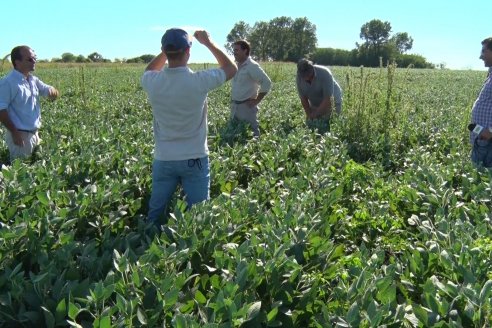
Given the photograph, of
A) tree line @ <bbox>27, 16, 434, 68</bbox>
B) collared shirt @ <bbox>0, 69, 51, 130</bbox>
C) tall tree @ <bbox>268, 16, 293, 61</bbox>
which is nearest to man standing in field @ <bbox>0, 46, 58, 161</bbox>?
collared shirt @ <bbox>0, 69, 51, 130</bbox>

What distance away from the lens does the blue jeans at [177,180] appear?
386cm

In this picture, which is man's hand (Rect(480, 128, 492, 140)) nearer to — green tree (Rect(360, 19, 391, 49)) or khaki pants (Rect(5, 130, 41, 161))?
khaki pants (Rect(5, 130, 41, 161))

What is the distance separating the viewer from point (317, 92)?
8.16 meters

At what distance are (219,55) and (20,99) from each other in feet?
9.34

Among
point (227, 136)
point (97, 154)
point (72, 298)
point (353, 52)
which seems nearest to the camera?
point (72, 298)

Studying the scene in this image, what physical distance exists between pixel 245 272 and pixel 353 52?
9342 cm

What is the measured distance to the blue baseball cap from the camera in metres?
3.44

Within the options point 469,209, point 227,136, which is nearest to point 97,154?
point 227,136

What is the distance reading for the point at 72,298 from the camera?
2.39 meters

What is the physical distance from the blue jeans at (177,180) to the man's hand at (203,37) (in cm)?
88

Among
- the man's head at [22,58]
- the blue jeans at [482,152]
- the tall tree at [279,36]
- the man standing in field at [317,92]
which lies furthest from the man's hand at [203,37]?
the tall tree at [279,36]

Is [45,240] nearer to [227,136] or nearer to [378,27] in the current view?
[227,136]

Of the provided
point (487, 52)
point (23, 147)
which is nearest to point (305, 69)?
point (487, 52)

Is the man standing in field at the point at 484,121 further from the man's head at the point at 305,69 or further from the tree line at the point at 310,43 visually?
the tree line at the point at 310,43
